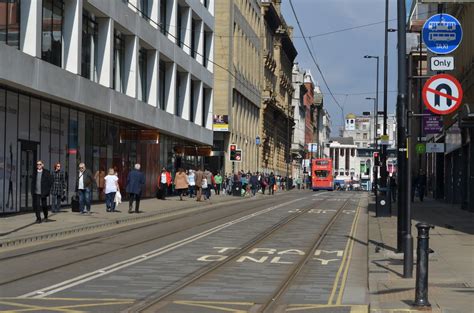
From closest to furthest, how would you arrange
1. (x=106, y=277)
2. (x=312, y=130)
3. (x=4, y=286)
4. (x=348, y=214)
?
(x=4, y=286) < (x=106, y=277) < (x=348, y=214) < (x=312, y=130)

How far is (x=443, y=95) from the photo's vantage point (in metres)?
12.9

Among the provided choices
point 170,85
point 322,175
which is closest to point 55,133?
point 170,85

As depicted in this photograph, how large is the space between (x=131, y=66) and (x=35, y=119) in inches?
438

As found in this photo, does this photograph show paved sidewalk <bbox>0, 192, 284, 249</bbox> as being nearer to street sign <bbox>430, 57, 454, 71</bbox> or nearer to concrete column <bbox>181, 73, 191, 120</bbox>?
street sign <bbox>430, 57, 454, 71</bbox>

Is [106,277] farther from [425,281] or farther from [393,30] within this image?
[393,30]

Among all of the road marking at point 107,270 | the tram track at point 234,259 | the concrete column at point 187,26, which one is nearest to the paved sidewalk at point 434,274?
the tram track at point 234,259

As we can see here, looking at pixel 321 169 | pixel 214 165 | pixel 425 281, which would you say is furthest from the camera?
pixel 321 169

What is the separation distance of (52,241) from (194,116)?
37235 millimetres

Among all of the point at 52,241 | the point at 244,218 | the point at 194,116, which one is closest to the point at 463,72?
the point at 244,218

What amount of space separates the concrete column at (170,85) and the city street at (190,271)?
24732 mm

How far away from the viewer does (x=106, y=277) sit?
12.7 metres

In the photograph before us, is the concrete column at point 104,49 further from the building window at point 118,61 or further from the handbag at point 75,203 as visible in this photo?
the handbag at point 75,203

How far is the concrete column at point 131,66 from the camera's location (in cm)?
3919

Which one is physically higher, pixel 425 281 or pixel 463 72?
pixel 463 72
